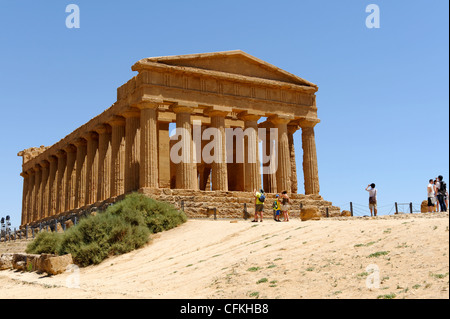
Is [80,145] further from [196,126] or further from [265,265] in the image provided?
[265,265]

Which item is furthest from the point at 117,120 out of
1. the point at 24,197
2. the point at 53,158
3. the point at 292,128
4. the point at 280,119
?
the point at 24,197

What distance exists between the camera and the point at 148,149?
29.8m

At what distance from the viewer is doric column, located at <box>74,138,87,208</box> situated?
39031mm

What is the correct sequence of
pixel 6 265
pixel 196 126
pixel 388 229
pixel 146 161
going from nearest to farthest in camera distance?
pixel 388 229 → pixel 6 265 → pixel 146 161 → pixel 196 126

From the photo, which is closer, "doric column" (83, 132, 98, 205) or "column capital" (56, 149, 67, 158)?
"doric column" (83, 132, 98, 205)

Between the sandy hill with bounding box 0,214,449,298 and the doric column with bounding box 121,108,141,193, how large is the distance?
1207 cm

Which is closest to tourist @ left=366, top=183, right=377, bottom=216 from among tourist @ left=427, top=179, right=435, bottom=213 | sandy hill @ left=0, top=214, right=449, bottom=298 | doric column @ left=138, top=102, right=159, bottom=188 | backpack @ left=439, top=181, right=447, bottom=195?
tourist @ left=427, top=179, right=435, bottom=213

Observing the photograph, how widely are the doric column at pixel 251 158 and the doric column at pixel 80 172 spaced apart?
12.5 m

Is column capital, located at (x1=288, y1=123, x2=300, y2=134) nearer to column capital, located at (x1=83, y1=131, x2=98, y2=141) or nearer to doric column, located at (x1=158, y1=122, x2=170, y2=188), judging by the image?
doric column, located at (x1=158, y1=122, x2=170, y2=188)

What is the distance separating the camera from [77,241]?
2152 centimetres

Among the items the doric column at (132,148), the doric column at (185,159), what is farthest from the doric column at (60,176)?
the doric column at (185,159)

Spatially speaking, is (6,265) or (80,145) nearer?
(6,265)

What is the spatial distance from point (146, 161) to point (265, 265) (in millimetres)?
17393
